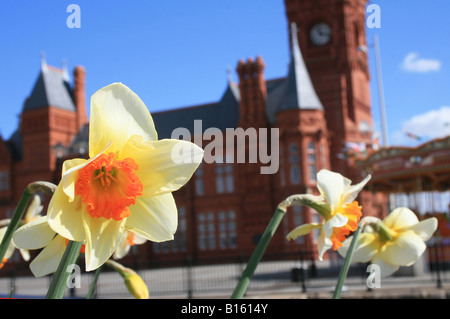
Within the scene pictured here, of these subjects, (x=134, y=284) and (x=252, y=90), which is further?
(x=252, y=90)

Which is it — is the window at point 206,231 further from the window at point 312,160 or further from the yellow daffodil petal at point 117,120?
the yellow daffodil petal at point 117,120

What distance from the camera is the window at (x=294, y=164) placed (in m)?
24.9

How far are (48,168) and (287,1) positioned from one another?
16089 millimetres

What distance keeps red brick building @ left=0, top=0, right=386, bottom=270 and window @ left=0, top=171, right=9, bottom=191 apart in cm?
6

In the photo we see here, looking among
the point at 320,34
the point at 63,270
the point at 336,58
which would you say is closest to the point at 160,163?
the point at 63,270

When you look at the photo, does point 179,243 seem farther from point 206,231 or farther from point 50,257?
point 50,257

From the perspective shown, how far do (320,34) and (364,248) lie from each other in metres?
29.0

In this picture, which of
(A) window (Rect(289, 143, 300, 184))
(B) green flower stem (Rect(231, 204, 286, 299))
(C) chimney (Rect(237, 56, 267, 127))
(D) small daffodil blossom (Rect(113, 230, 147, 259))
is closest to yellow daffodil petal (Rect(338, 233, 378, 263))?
(B) green flower stem (Rect(231, 204, 286, 299))

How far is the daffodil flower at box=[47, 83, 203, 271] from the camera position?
2.21ft

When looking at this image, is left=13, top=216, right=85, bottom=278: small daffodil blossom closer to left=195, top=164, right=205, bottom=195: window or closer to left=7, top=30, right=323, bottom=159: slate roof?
left=7, top=30, right=323, bottom=159: slate roof

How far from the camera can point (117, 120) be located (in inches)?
28.0

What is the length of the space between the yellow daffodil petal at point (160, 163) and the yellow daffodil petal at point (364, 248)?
60 cm
